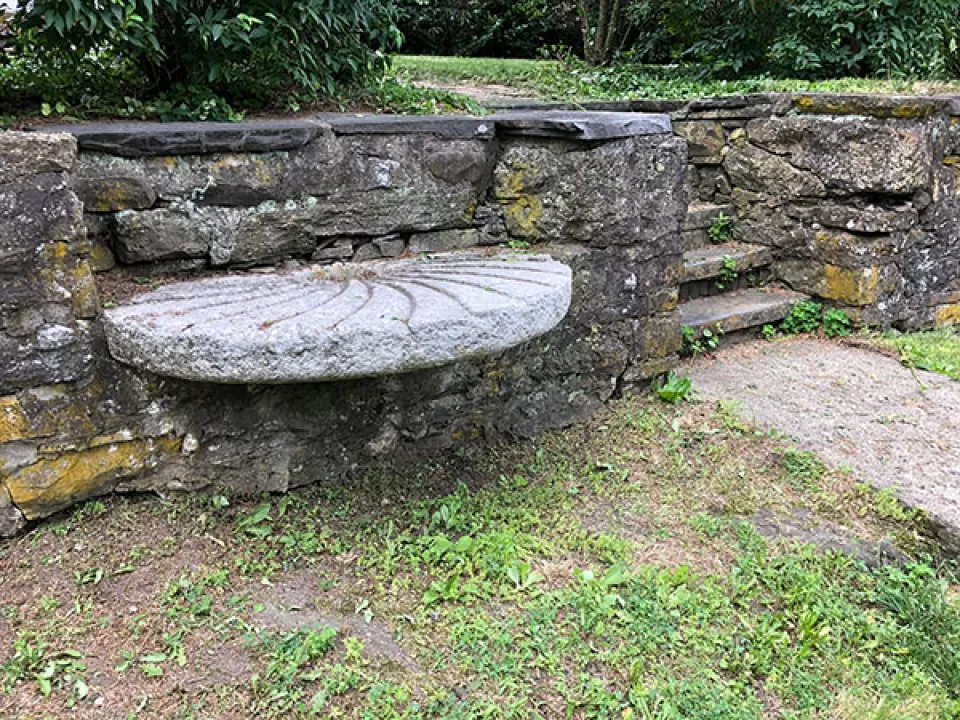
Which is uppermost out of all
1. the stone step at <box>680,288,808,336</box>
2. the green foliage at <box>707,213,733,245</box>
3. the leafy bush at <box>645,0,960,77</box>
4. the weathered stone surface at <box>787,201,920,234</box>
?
the leafy bush at <box>645,0,960,77</box>

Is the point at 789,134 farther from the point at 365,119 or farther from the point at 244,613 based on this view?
the point at 244,613

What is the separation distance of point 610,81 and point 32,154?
461 cm

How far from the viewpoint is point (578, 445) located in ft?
9.62

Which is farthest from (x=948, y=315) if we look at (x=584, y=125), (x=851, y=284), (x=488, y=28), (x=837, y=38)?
(x=488, y=28)

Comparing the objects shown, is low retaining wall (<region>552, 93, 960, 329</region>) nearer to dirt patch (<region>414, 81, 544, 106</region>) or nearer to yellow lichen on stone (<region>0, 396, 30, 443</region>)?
dirt patch (<region>414, 81, 544, 106</region>)

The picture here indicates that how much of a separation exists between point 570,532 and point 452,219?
1.17m

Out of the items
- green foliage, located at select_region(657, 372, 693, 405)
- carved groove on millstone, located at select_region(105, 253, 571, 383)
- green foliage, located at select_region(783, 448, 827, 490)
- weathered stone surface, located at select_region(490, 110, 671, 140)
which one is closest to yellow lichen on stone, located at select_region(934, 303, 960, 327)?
green foliage, located at select_region(657, 372, 693, 405)

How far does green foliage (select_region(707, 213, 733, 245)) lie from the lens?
4.42 meters

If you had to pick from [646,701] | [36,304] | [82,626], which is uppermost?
[36,304]

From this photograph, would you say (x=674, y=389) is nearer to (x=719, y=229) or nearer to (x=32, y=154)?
(x=719, y=229)

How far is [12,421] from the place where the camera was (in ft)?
6.68

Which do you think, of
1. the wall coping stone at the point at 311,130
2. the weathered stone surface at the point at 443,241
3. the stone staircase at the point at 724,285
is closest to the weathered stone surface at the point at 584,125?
the wall coping stone at the point at 311,130

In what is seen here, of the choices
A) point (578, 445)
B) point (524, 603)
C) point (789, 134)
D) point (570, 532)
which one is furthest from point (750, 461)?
point (789, 134)

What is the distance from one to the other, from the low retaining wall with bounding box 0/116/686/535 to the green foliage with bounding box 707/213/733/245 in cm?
130
